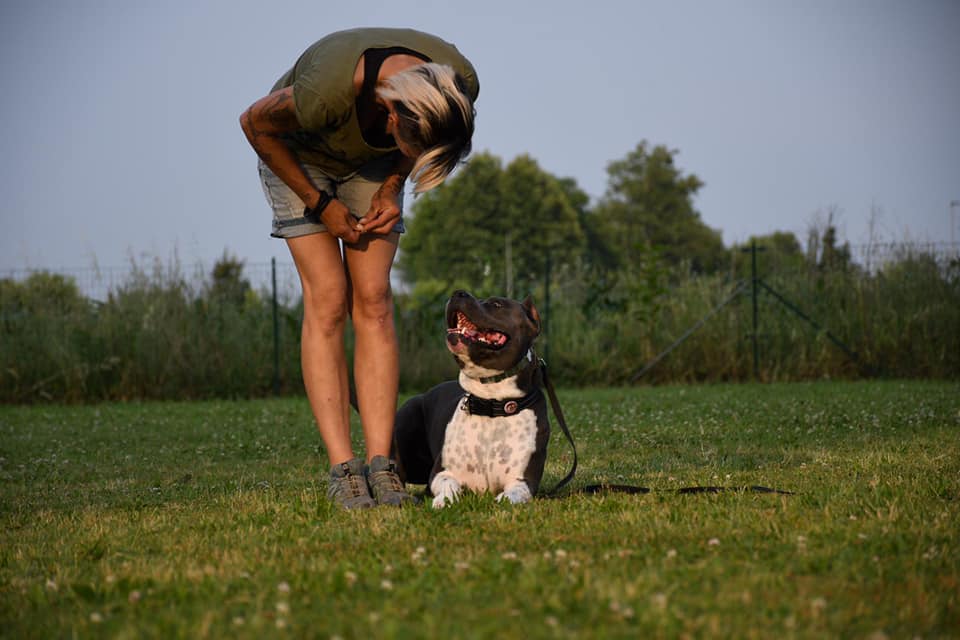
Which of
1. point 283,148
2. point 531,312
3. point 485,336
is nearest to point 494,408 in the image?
point 485,336

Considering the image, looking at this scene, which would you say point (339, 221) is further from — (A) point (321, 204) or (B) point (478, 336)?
(B) point (478, 336)

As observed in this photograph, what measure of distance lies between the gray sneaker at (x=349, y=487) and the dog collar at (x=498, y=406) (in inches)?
23.5

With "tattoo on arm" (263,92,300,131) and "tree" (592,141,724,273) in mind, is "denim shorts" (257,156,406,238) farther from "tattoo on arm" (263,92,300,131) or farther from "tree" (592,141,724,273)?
"tree" (592,141,724,273)

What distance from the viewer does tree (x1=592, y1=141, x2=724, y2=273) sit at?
5966 cm

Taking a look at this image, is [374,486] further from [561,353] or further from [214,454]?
[561,353]

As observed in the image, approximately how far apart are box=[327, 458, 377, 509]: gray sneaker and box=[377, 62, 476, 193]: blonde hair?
1405mm

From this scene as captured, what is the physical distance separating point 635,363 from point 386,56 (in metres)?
11.3

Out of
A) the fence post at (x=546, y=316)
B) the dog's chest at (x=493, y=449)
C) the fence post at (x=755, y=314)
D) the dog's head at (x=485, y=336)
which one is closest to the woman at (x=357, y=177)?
the dog's chest at (x=493, y=449)

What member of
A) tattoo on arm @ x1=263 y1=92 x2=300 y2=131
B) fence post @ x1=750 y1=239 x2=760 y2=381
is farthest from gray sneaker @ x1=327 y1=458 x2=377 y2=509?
fence post @ x1=750 y1=239 x2=760 y2=381

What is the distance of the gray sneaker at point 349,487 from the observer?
4391mm

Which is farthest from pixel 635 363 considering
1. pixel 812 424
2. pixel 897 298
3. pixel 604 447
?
pixel 604 447

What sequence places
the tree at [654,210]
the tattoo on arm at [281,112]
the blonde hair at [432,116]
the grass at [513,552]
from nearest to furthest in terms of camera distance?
the grass at [513,552]
the blonde hair at [432,116]
the tattoo on arm at [281,112]
the tree at [654,210]

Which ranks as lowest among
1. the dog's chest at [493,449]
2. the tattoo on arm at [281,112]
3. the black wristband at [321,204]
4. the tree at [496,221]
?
the dog's chest at [493,449]

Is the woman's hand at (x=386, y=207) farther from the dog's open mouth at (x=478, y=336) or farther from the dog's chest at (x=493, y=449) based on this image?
the dog's chest at (x=493, y=449)
